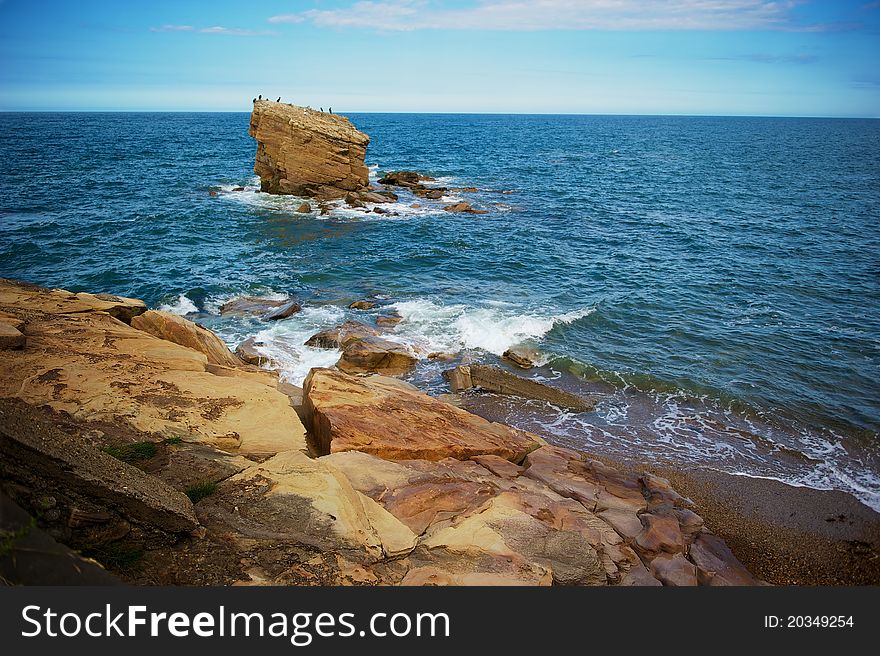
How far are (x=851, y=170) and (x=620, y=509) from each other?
96.4 m

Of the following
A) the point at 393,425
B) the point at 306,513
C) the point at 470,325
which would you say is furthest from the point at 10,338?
the point at 470,325

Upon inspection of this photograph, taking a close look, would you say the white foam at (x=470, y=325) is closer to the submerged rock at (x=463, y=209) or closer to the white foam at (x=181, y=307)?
the white foam at (x=181, y=307)

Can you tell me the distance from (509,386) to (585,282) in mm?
15473

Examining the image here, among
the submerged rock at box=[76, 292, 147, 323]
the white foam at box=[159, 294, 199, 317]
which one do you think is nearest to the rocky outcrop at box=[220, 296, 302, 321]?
the white foam at box=[159, 294, 199, 317]

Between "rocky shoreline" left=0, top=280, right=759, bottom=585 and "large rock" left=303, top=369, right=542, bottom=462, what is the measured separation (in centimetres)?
6

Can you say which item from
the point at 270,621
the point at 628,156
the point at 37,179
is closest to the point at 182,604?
the point at 270,621

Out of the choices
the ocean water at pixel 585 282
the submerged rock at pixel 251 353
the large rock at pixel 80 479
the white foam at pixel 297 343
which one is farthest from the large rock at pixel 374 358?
the large rock at pixel 80 479

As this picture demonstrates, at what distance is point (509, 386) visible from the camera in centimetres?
2330

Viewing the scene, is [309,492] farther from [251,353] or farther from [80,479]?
[251,353]

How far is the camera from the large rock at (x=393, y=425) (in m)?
14.3

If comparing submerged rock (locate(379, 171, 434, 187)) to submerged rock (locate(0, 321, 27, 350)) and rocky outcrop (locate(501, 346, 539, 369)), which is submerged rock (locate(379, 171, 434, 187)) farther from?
submerged rock (locate(0, 321, 27, 350))

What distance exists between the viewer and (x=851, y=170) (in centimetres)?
8644

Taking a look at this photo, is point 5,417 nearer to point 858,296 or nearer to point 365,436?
point 365,436

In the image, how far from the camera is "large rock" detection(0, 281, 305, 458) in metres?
12.5
